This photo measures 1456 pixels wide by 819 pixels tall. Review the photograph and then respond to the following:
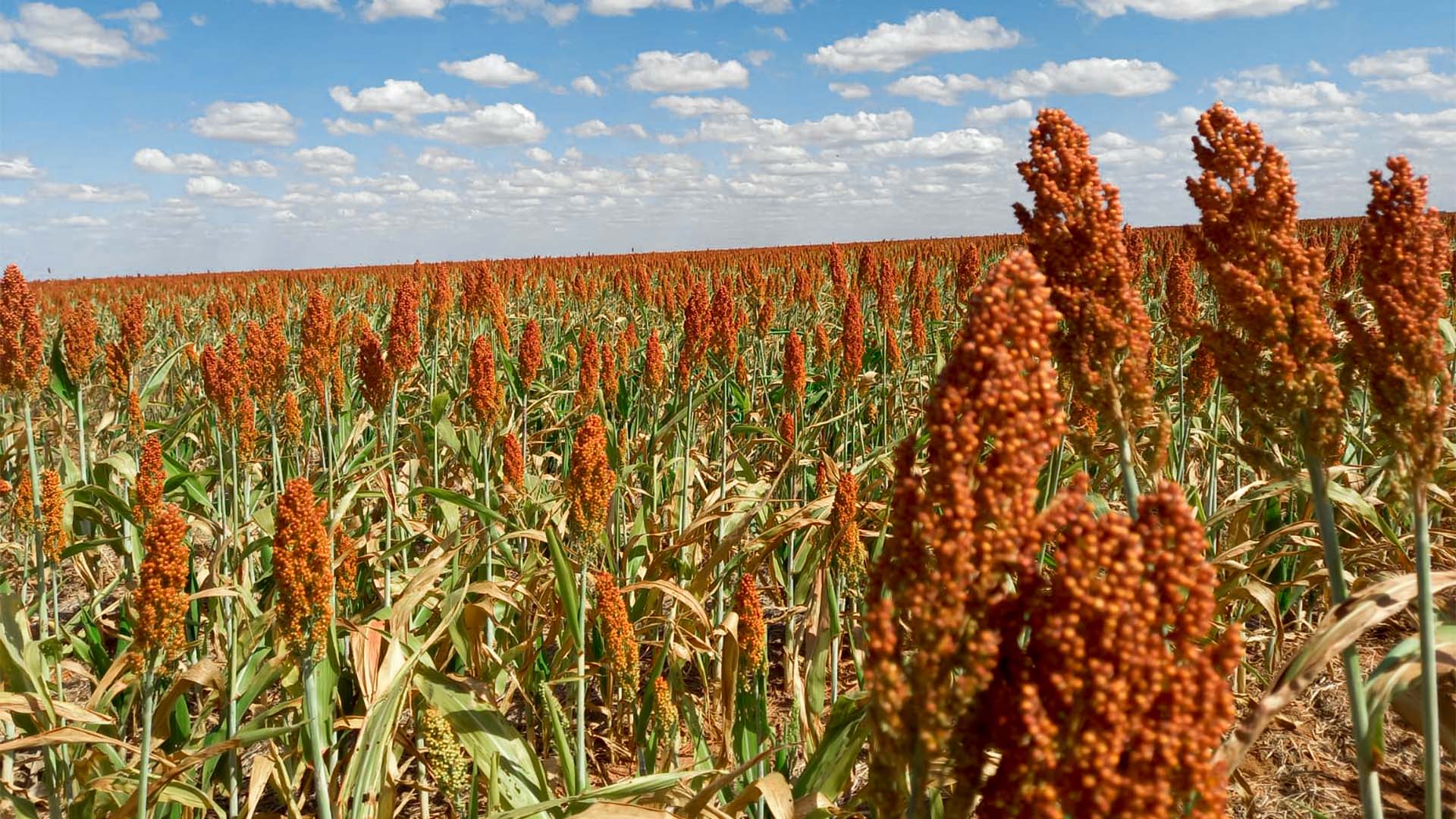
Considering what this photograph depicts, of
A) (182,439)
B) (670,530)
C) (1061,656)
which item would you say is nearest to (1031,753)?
(1061,656)

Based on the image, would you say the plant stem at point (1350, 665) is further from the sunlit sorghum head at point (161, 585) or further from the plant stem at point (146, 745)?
the plant stem at point (146, 745)

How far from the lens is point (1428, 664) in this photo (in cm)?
142

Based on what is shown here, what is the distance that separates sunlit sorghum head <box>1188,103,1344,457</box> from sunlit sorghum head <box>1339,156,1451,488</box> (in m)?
0.08

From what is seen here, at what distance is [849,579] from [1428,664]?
173cm

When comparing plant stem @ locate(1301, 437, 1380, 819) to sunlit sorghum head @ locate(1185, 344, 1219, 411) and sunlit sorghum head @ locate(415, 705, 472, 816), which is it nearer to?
sunlit sorghum head @ locate(415, 705, 472, 816)

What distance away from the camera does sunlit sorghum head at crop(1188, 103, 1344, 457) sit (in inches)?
59.9

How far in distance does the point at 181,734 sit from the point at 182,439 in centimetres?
392

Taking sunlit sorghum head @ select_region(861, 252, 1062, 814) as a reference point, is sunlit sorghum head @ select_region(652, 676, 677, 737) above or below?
below

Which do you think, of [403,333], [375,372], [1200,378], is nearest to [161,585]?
[375,372]

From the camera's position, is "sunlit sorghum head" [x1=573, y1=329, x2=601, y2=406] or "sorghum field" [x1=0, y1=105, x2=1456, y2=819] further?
"sunlit sorghum head" [x1=573, y1=329, x2=601, y2=406]

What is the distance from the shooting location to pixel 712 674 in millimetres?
3762

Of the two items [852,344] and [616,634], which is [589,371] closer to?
[852,344]

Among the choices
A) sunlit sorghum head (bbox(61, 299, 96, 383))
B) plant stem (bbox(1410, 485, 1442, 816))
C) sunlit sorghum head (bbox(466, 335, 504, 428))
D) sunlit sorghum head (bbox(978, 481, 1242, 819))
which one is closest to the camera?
sunlit sorghum head (bbox(978, 481, 1242, 819))

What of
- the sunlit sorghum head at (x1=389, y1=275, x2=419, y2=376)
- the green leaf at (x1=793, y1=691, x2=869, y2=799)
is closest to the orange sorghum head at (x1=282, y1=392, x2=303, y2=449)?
the sunlit sorghum head at (x1=389, y1=275, x2=419, y2=376)
